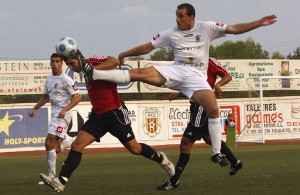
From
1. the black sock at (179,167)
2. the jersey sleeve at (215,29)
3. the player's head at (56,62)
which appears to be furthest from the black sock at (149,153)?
the player's head at (56,62)

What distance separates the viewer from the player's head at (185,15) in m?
10.4

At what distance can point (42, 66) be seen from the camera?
112 feet

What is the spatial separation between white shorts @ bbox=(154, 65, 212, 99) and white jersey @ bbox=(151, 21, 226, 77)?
0.14 m

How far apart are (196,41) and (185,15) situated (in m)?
0.44

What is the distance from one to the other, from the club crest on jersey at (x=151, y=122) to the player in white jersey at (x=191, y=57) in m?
23.1

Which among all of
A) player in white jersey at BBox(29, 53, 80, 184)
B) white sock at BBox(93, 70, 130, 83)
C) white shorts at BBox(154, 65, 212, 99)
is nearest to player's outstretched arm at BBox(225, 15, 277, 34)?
white shorts at BBox(154, 65, 212, 99)

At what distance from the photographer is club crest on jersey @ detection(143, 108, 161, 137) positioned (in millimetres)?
33906

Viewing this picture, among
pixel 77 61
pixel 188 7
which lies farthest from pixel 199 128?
pixel 77 61

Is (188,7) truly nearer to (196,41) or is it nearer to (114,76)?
(196,41)

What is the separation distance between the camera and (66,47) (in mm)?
10070

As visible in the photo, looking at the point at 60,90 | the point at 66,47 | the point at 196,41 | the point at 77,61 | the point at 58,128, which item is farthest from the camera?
the point at 60,90

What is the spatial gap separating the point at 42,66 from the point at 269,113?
39.8ft

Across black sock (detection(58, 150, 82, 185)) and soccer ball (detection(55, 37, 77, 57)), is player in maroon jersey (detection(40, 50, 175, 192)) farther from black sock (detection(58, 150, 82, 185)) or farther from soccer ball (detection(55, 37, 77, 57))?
soccer ball (detection(55, 37, 77, 57))

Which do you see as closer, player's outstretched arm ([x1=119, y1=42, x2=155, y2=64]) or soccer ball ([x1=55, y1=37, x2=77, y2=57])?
soccer ball ([x1=55, y1=37, x2=77, y2=57])
